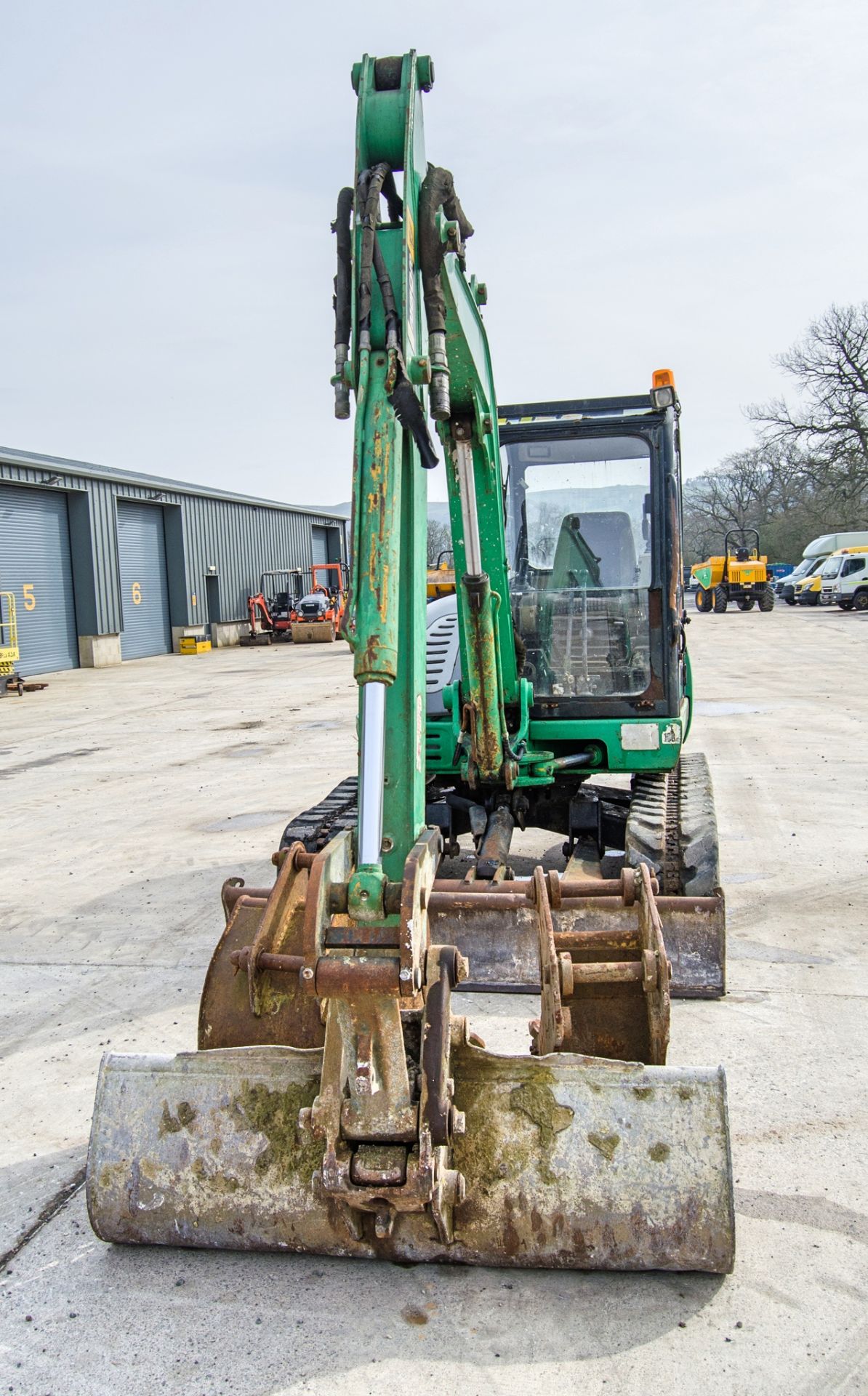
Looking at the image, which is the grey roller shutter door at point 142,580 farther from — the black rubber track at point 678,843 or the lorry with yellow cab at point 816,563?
the black rubber track at point 678,843

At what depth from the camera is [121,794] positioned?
9.45m

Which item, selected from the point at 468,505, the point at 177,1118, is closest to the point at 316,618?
the point at 468,505

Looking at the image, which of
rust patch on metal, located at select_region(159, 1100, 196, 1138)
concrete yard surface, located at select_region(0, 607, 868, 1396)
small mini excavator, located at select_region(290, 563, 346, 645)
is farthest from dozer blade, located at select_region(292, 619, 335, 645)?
rust patch on metal, located at select_region(159, 1100, 196, 1138)

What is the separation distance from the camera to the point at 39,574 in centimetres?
2378

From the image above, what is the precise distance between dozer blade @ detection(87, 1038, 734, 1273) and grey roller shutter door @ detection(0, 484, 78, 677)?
21060 mm

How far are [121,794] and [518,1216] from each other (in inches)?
284

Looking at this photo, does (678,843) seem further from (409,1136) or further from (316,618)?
(316,618)

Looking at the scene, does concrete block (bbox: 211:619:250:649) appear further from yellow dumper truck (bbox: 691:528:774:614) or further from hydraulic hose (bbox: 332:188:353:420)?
hydraulic hose (bbox: 332:188:353:420)

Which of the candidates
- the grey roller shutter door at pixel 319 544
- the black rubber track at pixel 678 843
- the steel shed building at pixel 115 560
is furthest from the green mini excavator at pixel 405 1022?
the grey roller shutter door at pixel 319 544

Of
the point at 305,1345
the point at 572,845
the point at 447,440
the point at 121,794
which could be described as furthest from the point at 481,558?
the point at 121,794

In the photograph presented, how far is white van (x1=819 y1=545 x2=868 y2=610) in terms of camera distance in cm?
3469

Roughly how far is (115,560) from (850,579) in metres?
22.5

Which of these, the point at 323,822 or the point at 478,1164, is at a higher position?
the point at 323,822

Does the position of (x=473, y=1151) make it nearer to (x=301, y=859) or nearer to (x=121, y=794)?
(x=301, y=859)
